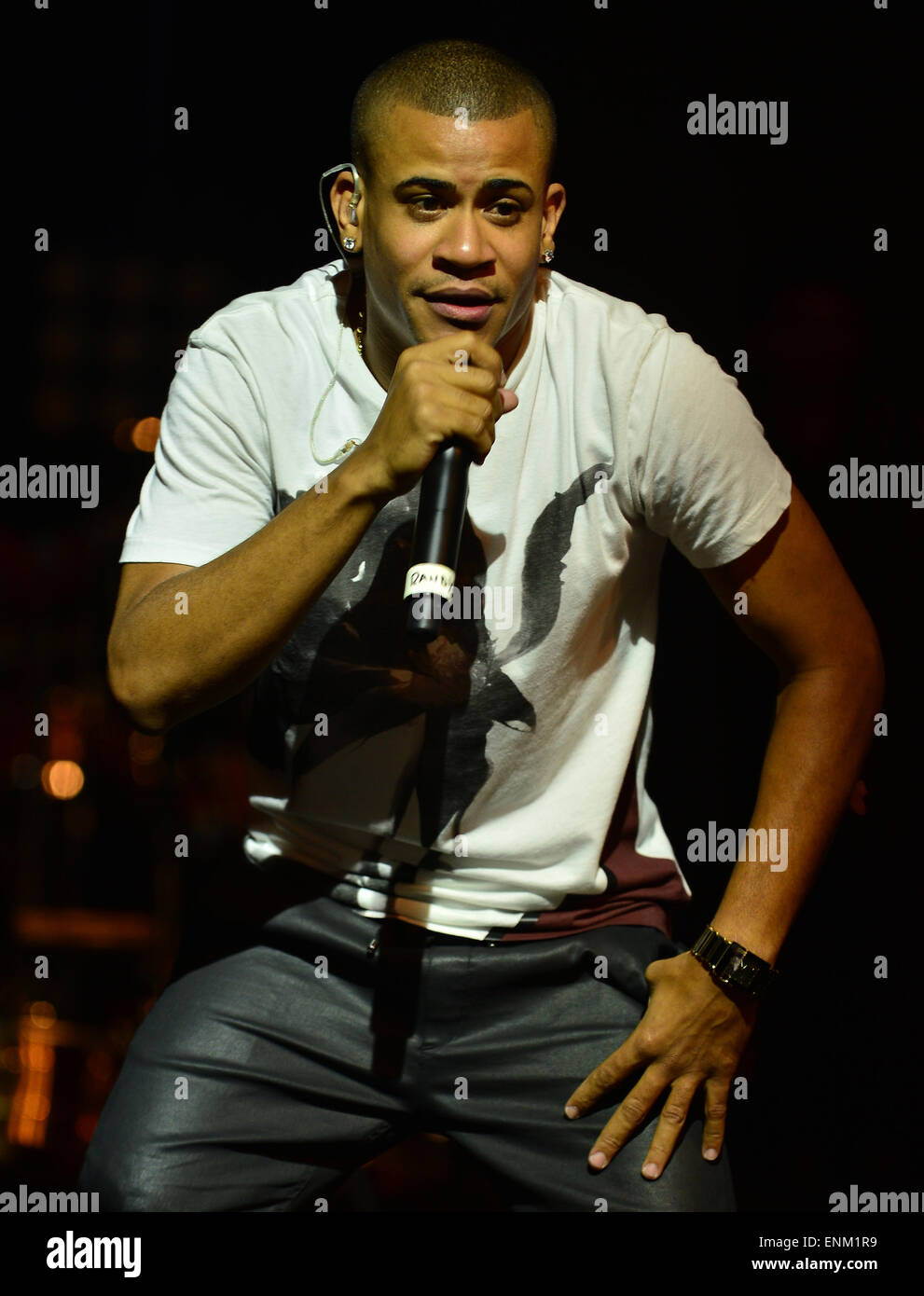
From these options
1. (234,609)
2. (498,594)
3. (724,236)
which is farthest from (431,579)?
(724,236)

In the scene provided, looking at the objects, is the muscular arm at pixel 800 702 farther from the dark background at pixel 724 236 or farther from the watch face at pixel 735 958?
the dark background at pixel 724 236

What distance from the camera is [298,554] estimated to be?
1240 millimetres

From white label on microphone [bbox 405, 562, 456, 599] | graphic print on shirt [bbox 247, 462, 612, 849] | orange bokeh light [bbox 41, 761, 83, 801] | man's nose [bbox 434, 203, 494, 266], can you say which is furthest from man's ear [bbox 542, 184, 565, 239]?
orange bokeh light [bbox 41, 761, 83, 801]

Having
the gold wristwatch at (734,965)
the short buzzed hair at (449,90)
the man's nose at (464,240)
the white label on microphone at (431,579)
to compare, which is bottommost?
the gold wristwatch at (734,965)

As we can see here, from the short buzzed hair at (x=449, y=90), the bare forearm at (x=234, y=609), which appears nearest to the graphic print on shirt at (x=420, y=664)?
the bare forearm at (x=234, y=609)

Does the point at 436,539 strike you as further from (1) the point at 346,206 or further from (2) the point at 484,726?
(1) the point at 346,206

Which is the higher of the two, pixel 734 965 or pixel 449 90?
pixel 449 90

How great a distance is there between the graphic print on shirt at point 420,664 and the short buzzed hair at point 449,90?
41 centimetres

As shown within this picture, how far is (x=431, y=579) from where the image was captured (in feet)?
→ 3.40

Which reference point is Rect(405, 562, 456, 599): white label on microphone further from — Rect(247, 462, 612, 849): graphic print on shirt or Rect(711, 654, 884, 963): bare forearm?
Rect(711, 654, 884, 963): bare forearm

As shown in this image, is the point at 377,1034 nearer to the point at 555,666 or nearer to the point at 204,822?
the point at 555,666

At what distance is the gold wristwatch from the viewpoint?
141 cm

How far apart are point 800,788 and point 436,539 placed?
63 centimetres

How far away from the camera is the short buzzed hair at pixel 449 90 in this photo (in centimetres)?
135
